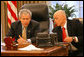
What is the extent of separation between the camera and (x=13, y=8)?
4.16m

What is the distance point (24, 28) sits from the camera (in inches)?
119

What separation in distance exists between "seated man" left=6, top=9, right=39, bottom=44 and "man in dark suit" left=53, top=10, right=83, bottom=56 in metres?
0.36

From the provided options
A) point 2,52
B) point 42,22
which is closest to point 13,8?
point 42,22

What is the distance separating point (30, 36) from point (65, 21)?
1.91ft

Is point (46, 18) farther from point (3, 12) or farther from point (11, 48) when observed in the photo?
point (3, 12)

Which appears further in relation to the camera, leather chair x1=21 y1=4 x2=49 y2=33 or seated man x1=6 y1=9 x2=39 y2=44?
leather chair x1=21 y1=4 x2=49 y2=33

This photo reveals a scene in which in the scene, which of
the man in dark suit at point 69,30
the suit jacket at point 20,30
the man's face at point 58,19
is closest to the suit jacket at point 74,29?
the man in dark suit at point 69,30

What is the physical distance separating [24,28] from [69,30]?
2.24 ft

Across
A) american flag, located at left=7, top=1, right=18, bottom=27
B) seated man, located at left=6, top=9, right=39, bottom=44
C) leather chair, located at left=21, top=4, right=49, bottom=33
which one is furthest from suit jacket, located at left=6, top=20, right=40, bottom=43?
american flag, located at left=7, top=1, right=18, bottom=27

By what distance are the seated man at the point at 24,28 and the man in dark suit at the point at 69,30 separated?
0.36m

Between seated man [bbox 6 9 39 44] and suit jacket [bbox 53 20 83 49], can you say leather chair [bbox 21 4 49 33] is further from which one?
suit jacket [bbox 53 20 83 49]

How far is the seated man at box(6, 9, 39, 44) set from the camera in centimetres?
285

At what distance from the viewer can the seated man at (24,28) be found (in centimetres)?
285

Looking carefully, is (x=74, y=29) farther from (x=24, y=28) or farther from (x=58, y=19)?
(x=24, y=28)
